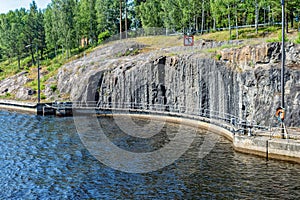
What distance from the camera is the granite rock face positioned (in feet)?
121

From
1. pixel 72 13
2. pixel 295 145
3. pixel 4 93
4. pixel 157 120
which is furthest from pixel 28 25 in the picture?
pixel 295 145

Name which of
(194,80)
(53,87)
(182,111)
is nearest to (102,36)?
(53,87)

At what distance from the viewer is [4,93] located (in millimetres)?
89500

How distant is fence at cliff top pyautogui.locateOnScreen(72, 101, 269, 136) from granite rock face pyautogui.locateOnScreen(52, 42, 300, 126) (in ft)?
1.55

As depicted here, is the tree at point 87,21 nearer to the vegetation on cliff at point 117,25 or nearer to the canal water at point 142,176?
the vegetation on cliff at point 117,25

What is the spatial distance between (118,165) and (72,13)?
83.6 metres

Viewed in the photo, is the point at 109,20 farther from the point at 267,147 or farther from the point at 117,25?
the point at 267,147

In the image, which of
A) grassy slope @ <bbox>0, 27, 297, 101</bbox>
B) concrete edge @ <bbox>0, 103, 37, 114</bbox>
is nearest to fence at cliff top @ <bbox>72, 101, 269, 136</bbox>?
concrete edge @ <bbox>0, 103, 37, 114</bbox>

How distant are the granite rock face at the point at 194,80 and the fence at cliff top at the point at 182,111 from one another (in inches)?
18.6

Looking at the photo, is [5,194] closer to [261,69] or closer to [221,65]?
[261,69]

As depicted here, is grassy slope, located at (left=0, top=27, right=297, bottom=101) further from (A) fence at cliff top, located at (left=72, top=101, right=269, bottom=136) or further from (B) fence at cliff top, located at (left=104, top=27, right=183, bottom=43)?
(A) fence at cliff top, located at (left=72, top=101, right=269, bottom=136)

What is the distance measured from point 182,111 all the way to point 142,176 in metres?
26.4

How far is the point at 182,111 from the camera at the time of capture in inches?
2080

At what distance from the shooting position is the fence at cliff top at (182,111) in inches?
1497
